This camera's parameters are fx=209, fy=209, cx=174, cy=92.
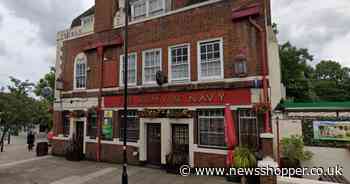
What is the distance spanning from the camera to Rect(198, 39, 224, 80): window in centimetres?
959

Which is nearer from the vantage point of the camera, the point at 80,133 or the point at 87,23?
the point at 80,133

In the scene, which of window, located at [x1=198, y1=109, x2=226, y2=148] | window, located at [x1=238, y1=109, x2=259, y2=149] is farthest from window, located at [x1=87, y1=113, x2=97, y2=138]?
window, located at [x1=238, y1=109, x2=259, y2=149]

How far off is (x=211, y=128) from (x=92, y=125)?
7689mm

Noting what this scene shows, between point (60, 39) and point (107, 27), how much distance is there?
485 cm

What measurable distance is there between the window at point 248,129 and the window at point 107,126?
723 centimetres

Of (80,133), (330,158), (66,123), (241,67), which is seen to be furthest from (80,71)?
(330,158)

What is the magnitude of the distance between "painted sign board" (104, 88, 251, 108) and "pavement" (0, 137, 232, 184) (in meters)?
3.22

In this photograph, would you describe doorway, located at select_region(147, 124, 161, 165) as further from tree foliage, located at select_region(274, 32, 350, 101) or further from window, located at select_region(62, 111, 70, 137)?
tree foliage, located at select_region(274, 32, 350, 101)

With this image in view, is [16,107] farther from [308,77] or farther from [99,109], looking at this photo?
[308,77]

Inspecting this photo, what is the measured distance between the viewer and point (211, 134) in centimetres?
954

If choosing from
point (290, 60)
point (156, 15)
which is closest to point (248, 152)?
point (156, 15)

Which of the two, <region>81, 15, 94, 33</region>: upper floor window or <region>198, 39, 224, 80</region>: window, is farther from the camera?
<region>81, 15, 94, 33</region>: upper floor window

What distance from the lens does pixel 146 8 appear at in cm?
1236

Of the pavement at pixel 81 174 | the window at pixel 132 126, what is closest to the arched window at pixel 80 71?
the window at pixel 132 126
